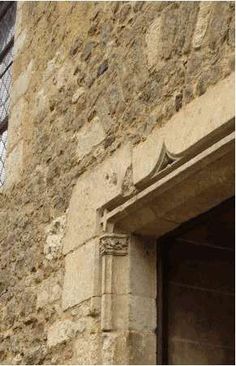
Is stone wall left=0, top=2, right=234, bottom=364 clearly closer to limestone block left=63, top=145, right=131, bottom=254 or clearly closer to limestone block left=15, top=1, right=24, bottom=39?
limestone block left=63, top=145, right=131, bottom=254

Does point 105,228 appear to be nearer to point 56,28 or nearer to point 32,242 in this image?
point 32,242

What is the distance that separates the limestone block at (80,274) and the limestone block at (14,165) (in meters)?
1.02

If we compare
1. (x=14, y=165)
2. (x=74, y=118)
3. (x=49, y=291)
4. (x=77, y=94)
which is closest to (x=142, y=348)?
(x=49, y=291)

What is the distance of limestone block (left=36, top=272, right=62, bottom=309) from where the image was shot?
3863 millimetres

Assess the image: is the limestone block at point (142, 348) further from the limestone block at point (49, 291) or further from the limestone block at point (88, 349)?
the limestone block at point (49, 291)

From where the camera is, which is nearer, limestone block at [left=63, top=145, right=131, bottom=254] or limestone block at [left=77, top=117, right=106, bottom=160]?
limestone block at [left=63, top=145, right=131, bottom=254]

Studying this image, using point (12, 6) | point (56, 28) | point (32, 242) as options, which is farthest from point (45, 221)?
point (12, 6)

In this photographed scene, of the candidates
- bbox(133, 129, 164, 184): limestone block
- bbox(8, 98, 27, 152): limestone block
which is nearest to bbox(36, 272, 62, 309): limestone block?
bbox(133, 129, 164, 184): limestone block

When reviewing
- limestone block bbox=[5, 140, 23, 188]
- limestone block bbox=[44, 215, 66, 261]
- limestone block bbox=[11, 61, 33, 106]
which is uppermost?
limestone block bbox=[11, 61, 33, 106]

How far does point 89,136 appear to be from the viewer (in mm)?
3869

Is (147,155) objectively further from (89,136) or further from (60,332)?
(60,332)

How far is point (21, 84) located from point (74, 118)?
3.32 ft

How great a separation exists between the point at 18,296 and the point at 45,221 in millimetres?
473

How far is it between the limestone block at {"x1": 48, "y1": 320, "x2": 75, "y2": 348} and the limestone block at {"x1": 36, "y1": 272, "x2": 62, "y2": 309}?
143 mm
